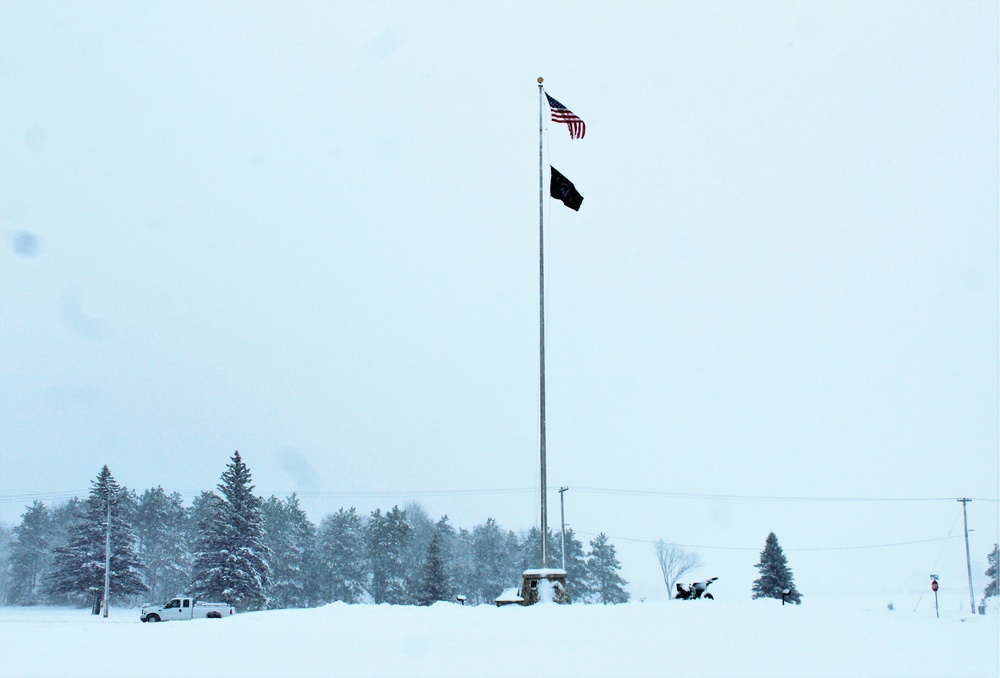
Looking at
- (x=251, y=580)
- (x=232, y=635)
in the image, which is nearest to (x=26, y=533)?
(x=251, y=580)

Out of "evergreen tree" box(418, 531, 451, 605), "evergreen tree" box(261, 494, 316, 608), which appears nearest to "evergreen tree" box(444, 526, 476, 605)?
"evergreen tree" box(418, 531, 451, 605)

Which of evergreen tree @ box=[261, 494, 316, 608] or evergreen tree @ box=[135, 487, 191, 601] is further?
evergreen tree @ box=[135, 487, 191, 601]

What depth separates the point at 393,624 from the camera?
1242cm

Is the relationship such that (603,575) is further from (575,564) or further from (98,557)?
(98,557)

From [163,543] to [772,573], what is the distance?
60.6 meters

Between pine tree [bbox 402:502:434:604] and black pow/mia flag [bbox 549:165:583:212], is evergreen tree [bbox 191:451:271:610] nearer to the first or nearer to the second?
pine tree [bbox 402:502:434:604]

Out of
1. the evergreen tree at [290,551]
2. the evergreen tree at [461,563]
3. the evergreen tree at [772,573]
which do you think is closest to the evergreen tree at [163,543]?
the evergreen tree at [290,551]

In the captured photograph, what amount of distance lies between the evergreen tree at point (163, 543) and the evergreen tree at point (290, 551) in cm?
1112

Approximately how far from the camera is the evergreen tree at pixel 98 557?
5956cm

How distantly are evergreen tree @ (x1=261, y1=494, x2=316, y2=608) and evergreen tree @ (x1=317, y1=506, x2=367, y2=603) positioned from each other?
1450mm

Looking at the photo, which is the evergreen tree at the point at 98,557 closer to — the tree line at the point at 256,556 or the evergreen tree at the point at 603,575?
the tree line at the point at 256,556

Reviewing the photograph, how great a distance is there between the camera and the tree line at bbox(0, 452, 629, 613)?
5869cm

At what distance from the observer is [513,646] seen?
10.8 m

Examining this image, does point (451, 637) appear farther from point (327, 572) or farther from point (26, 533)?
point (26, 533)
